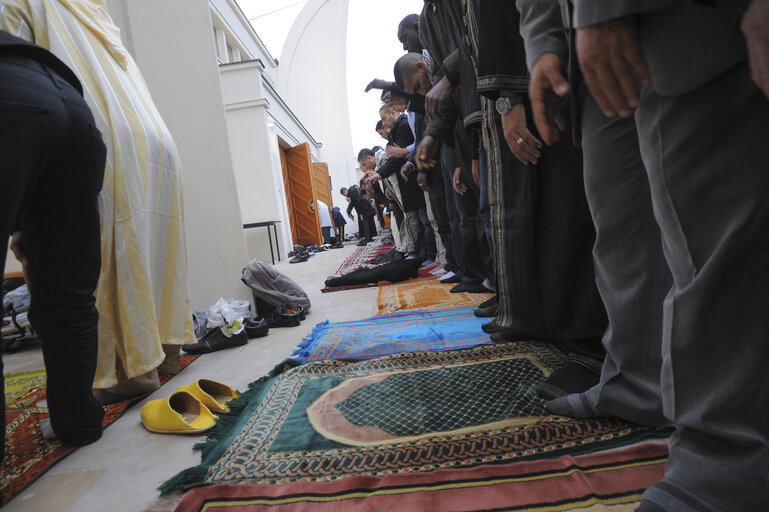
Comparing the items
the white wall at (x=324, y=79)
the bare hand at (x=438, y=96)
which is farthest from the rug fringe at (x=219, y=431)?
the white wall at (x=324, y=79)

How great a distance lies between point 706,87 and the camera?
0.57 m

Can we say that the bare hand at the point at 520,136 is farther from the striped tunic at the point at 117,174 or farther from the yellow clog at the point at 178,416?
the striped tunic at the point at 117,174

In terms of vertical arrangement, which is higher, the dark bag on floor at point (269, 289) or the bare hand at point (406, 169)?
the bare hand at point (406, 169)

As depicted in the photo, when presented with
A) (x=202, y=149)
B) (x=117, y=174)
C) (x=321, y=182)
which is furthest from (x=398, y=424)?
(x=321, y=182)

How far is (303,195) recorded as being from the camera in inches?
457

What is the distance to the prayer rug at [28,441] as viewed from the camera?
1129 mm

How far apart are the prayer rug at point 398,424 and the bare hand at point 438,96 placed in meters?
1.29

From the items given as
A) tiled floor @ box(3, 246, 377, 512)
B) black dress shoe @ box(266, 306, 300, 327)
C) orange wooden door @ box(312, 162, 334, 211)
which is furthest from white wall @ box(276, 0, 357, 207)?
tiled floor @ box(3, 246, 377, 512)

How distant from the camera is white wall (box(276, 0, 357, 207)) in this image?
67.0ft

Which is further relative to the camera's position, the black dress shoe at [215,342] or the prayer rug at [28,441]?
the black dress shoe at [215,342]

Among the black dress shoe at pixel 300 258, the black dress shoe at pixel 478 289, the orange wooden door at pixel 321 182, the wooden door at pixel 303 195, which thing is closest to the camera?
the black dress shoe at pixel 478 289

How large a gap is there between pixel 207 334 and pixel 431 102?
1.81 m

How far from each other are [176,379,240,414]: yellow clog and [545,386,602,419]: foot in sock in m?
Answer: 1.04

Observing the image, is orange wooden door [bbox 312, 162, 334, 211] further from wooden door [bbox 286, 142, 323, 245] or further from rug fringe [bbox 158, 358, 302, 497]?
rug fringe [bbox 158, 358, 302, 497]
